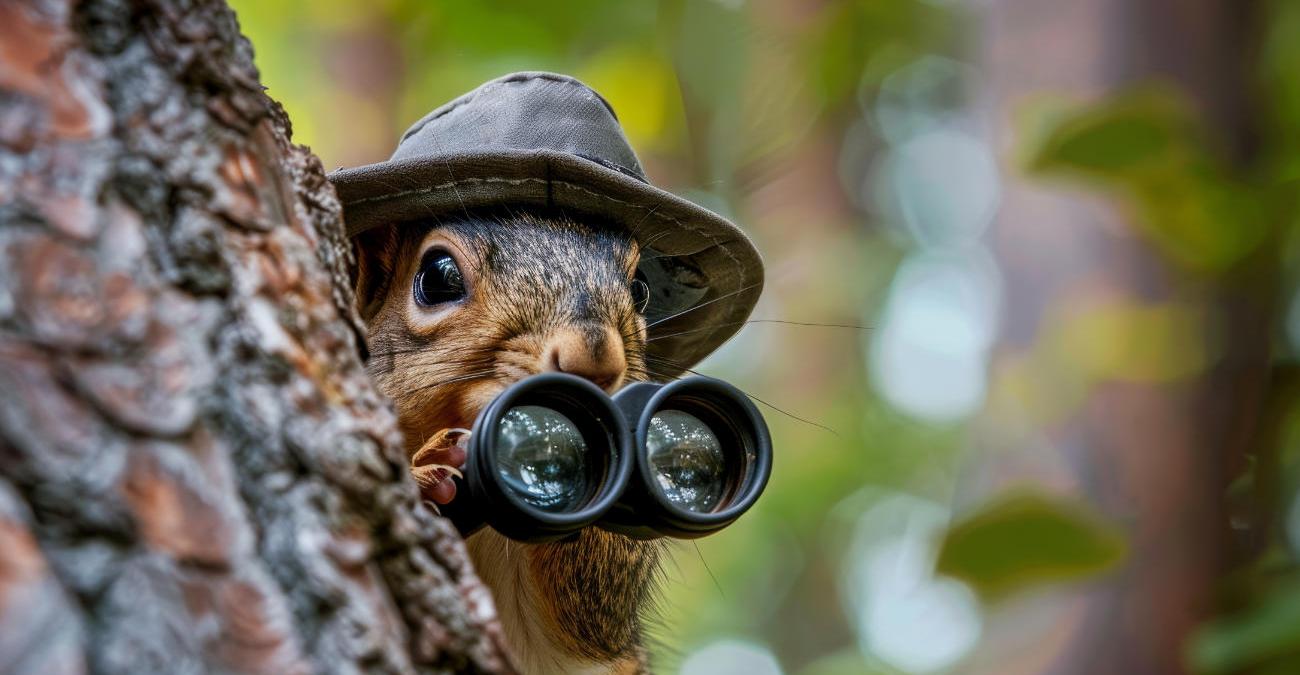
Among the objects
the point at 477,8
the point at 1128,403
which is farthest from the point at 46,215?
the point at 477,8

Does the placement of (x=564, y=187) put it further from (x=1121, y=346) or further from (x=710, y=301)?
(x=1121, y=346)

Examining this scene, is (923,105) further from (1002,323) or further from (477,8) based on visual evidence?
(1002,323)

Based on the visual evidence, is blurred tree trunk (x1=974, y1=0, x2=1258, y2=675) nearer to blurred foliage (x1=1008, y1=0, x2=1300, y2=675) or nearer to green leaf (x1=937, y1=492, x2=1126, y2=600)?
blurred foliage (x1=1008, y1=0, x2=1300, y2=675)

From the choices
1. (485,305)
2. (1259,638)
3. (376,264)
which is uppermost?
(376,264)

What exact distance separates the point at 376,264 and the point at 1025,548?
1294 millimetres

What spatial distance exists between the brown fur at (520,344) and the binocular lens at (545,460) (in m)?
0.42

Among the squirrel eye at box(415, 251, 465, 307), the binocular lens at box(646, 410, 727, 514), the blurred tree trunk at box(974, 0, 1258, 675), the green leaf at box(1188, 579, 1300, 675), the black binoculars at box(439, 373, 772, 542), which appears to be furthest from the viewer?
the squirrel eye at box(415, 251, 465, 307)

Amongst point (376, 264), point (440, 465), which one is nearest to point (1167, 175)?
point (440, 465)

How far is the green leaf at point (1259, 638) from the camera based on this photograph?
0.57 meters

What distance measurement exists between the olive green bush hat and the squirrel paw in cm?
34

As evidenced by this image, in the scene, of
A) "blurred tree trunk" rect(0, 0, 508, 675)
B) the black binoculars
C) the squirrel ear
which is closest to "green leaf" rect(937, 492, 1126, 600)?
"blurred tree trunk" rect(0, 0, 508, 675)

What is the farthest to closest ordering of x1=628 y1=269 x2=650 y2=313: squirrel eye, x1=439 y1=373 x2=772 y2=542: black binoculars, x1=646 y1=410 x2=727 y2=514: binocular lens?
x1=628 y1=269 x2=650 y2=313: squirrel eye
x1=646 y1=410 x2=727 y2=514: binocular lens
x1=439 y1=373 x2=772 y2=542: black binoculars

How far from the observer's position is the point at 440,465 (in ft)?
4.01

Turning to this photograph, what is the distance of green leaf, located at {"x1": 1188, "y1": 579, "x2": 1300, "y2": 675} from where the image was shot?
1.88 ft
